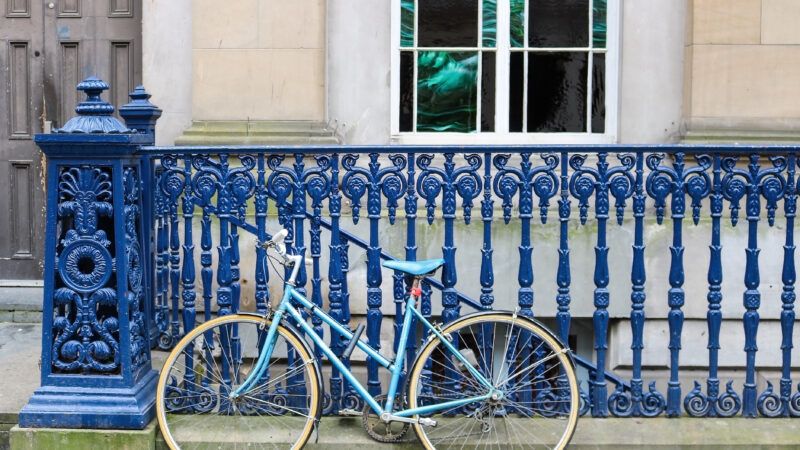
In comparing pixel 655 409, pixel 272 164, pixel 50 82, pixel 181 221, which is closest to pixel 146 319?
pixel 272 164

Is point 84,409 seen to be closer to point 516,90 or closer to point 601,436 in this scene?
point 601,436

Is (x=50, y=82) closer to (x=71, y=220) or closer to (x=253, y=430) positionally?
(x=71, y=220)

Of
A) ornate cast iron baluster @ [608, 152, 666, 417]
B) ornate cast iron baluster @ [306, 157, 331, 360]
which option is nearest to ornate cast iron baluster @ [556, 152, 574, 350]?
ornate cast iron baluster @ [608, 152, 666, 417]

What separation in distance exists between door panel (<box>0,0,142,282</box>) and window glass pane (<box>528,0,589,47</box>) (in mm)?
3138

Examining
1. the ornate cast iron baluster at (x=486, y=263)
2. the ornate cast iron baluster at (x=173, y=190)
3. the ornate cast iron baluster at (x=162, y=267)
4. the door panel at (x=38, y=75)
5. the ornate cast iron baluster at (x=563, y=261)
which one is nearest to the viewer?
the ornate cast iron baluster at (x=486, y=263)

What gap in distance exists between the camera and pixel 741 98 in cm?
720

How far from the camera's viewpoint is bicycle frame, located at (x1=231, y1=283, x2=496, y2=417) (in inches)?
197

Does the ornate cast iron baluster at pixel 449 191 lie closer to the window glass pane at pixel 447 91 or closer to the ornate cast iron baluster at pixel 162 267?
the ornate cast iron baluster at pixel 162 267

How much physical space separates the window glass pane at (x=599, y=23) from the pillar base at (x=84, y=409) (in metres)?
4.41

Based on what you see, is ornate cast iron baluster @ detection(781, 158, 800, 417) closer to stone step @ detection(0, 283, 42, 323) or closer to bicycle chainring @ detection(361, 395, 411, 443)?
bicycle chainring @ detection(361, 395, 411, 443)

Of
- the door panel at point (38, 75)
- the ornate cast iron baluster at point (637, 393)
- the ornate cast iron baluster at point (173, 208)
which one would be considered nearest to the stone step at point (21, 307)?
the door panel at point (38, 75)

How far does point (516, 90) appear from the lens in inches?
300

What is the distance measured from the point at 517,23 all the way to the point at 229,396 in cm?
390

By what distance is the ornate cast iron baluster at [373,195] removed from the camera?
535 centimetres
